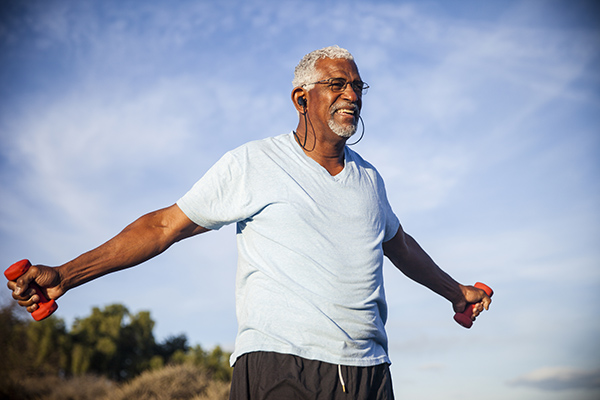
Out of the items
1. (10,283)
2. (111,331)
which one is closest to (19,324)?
(111,331)

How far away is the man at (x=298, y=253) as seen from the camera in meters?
2.37

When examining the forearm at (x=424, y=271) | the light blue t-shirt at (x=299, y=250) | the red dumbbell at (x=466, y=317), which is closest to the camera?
the light blue t-shirt at (x=299, y=250)

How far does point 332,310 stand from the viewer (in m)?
2.43

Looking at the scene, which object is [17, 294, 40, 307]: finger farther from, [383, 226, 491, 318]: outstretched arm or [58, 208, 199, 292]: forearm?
[383, 226, 491, 318]: outstretched arm

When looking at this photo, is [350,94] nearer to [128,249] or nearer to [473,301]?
[128,249]

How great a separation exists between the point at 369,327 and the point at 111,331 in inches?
724

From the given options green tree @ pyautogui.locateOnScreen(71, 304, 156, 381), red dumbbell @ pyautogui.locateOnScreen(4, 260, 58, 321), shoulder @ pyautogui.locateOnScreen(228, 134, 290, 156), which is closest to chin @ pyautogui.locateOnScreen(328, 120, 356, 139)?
shoulder @ pyautogui.locateOnScreen(228, 134, 290, 156)

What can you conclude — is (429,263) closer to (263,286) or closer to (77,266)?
(263,286)

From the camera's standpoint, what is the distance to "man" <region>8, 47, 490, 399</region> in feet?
7.78

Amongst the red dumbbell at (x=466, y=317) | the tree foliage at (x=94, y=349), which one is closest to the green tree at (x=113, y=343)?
the tree foliage at (x=94, y=349)

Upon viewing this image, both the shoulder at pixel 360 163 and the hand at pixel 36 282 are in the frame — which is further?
the shoulder at pixel 360 163

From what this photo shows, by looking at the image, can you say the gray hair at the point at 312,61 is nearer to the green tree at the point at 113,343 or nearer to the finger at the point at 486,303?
the finger at the point at 486,303

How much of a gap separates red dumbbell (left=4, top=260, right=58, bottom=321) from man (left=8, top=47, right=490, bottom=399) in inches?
1.2

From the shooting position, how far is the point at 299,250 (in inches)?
98.6
